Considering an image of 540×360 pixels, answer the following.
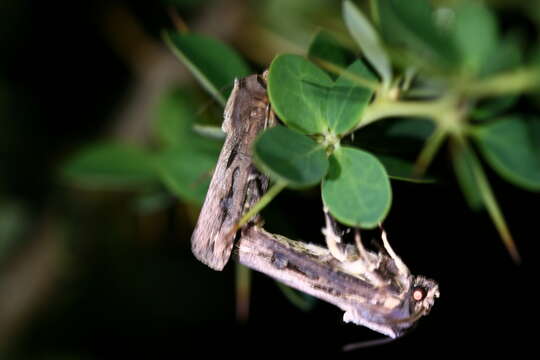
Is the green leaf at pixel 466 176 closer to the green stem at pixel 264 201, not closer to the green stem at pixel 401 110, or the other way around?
the green stem at pixel 401 110

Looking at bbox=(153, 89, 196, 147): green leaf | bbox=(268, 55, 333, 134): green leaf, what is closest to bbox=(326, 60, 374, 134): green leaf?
bbox=(268, 55, 333, 134): green leaf

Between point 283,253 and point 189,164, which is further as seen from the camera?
point 189,164

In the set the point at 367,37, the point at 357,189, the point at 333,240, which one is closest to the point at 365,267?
the point at 333,240

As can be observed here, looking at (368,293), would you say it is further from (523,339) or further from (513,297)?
(523,339)

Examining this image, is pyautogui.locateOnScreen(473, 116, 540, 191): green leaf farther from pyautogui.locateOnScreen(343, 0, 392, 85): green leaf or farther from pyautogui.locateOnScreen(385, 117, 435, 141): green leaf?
pyautogui.locateOnScreen(343, 0, 392, 85): green leaf

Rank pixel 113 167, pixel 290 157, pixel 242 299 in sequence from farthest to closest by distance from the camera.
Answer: pixel 242 299 → pixel 113 167 → pixel 290 157

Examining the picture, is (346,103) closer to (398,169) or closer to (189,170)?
(398,169)
